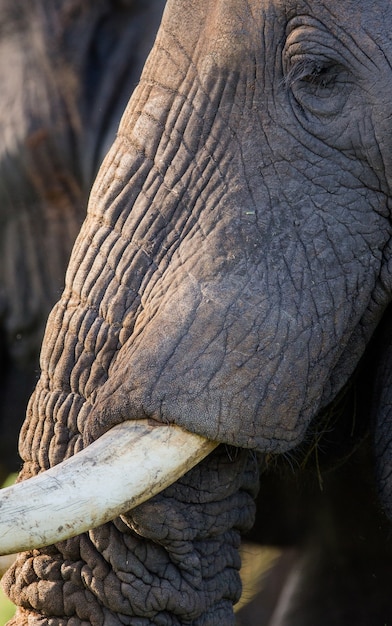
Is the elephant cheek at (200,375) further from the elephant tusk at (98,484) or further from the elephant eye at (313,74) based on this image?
the elephant eye at (313,74)

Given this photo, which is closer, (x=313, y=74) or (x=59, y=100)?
(x=313, y=74)

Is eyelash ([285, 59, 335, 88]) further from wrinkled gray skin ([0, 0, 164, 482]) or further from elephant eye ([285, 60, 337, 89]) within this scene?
wrinkled gray skin ([0, 0, 164, 482])

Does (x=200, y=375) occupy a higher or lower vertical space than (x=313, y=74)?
lower

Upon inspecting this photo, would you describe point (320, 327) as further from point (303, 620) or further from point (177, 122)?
point (303, 620)

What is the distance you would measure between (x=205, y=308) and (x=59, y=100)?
2.43m

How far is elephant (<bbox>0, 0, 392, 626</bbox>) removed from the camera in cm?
215

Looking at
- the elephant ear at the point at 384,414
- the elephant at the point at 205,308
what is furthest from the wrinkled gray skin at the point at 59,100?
the elephant ear at the point at 384,414

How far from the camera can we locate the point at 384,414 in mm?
2387

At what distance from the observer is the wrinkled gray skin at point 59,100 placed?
4.34m

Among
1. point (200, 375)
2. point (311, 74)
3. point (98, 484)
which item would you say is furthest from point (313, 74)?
point (98, 484)

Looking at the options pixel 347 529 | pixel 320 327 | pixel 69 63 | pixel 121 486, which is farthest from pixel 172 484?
pixel 69 63

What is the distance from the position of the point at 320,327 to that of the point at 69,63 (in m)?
2.41

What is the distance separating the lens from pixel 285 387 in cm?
220

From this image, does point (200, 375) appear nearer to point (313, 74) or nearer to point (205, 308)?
point (205, 308)
